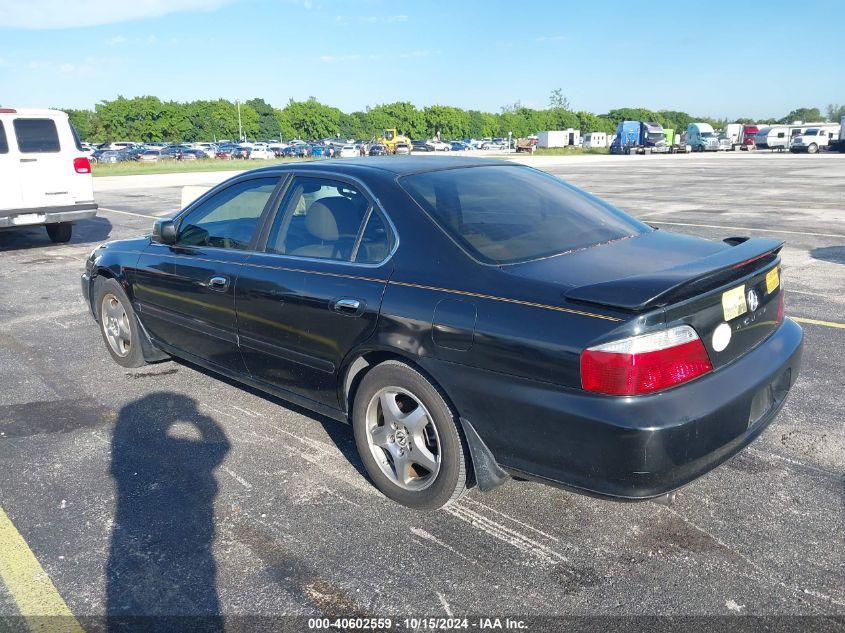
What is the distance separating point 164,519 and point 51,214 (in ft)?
30.1

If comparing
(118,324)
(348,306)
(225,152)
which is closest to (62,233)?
(118,324)

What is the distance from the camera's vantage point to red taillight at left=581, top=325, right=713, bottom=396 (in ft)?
8.21

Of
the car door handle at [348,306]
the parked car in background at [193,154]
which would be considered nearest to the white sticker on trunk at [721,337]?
the car door handle at [348,306]

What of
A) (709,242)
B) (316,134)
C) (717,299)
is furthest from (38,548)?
(316,134)

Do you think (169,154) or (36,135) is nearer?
(36,135)

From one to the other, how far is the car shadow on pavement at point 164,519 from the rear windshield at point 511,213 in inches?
69.2

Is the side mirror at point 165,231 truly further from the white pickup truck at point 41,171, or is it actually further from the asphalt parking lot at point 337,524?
the white pickup truck at point 41,171

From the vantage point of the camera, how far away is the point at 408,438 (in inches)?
126

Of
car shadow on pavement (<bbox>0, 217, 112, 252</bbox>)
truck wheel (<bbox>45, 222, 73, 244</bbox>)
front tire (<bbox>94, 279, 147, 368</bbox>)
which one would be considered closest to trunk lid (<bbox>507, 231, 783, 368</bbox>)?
front tire (<bbox>94, 279, 147, 368</bbox>)

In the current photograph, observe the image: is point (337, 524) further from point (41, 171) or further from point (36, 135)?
point (36, 135)

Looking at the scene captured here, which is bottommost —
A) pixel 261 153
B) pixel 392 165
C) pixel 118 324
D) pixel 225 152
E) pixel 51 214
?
pixel 261 153

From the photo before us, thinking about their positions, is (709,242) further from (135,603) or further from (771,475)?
(135,603)

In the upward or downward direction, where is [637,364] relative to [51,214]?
upward

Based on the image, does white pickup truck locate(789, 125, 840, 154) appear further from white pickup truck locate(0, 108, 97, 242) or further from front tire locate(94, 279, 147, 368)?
front tire locate(94, 279, 147, 368)
